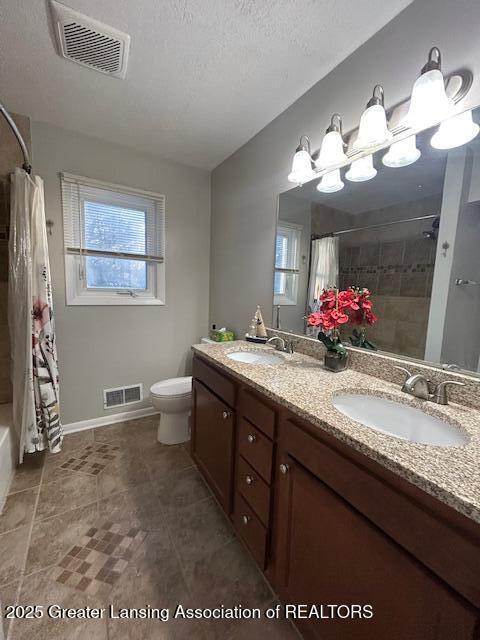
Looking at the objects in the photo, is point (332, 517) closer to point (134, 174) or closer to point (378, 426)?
point (378, 426)

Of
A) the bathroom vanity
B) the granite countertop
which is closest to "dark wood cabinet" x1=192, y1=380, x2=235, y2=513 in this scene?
the bathroom vanity

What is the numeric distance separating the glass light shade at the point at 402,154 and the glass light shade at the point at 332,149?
205mm

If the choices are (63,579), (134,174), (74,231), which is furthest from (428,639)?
(134,174)

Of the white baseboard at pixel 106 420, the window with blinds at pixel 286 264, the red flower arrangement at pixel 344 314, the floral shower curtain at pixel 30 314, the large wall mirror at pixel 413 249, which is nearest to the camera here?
the large wall mirror at pixel 413 249

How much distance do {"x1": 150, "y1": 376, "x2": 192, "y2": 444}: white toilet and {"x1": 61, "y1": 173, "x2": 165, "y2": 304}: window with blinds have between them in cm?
80

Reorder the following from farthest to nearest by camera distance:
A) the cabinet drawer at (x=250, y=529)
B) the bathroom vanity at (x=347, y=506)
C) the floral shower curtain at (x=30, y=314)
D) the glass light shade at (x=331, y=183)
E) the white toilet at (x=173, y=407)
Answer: the white toilet at (x=173, y=407) → the floral shower curtain at (x=30, y=314) → the glass light shade at (x=331, y=183) → the cabinet drawer at (x=250, y=529) → the bathroom vanity at (x=347, y=506)

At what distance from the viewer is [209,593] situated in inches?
40.7

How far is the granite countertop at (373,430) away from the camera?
1.64ft

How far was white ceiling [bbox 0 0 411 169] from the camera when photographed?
1058 millimetres

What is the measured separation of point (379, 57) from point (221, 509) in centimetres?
231

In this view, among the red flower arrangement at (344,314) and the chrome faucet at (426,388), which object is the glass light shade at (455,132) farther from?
the chrome faucet at (426,388)

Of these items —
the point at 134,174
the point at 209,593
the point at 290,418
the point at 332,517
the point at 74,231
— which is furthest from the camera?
the point at 134,174

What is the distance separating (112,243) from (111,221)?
0.18m

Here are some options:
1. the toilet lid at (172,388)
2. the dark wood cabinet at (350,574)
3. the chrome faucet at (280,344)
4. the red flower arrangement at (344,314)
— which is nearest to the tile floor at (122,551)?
the dark wood cabinet at (350,574)
